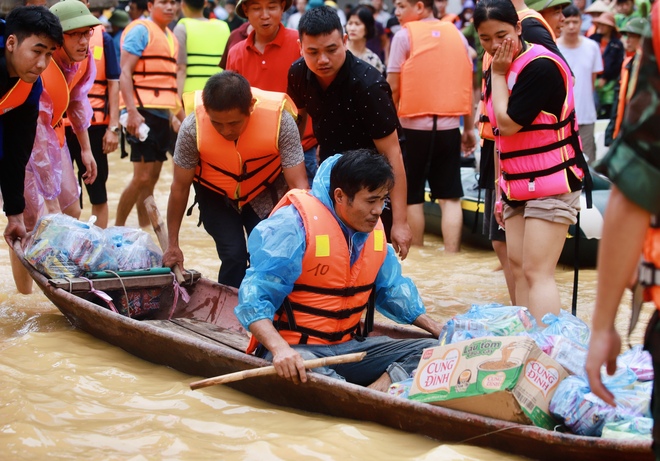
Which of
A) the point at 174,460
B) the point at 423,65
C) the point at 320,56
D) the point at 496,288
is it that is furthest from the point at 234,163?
the point at 423,65

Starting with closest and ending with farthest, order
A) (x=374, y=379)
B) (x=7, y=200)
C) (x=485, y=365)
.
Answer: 1. (x=485, y=365)
2. (x=374, y=379)
3. (x=7, y=200)

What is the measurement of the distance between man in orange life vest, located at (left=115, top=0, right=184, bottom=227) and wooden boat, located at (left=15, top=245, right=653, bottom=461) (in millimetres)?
2698

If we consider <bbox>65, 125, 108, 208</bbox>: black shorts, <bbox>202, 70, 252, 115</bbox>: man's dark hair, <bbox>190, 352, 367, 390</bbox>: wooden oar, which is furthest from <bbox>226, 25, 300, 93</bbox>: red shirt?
<bbox>190, 352, 367, 390</bbox>: wooden oar

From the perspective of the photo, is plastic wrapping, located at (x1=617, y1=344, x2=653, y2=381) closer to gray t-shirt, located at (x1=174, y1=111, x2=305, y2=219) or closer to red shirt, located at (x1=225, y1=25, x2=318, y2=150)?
gray t-shirt, located at (x1=174, y1=111, x2=305, y2=219)

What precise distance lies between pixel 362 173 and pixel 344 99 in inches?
54.3

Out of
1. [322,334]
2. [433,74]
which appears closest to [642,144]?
[322,334]

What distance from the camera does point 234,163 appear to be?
5309mm

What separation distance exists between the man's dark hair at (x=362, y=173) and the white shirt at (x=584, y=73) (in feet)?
17.4

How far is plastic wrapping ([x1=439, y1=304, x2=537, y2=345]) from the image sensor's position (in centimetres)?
411

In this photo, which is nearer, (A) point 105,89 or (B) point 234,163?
(B) point 234,163

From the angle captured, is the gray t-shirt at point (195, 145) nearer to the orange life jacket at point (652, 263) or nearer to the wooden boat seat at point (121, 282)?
the wooden boat seat at point (121, 282)

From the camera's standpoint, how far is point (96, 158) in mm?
7824

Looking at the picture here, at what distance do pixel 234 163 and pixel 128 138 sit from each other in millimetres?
3360

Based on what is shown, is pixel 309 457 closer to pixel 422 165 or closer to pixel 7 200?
pixel 7 200
